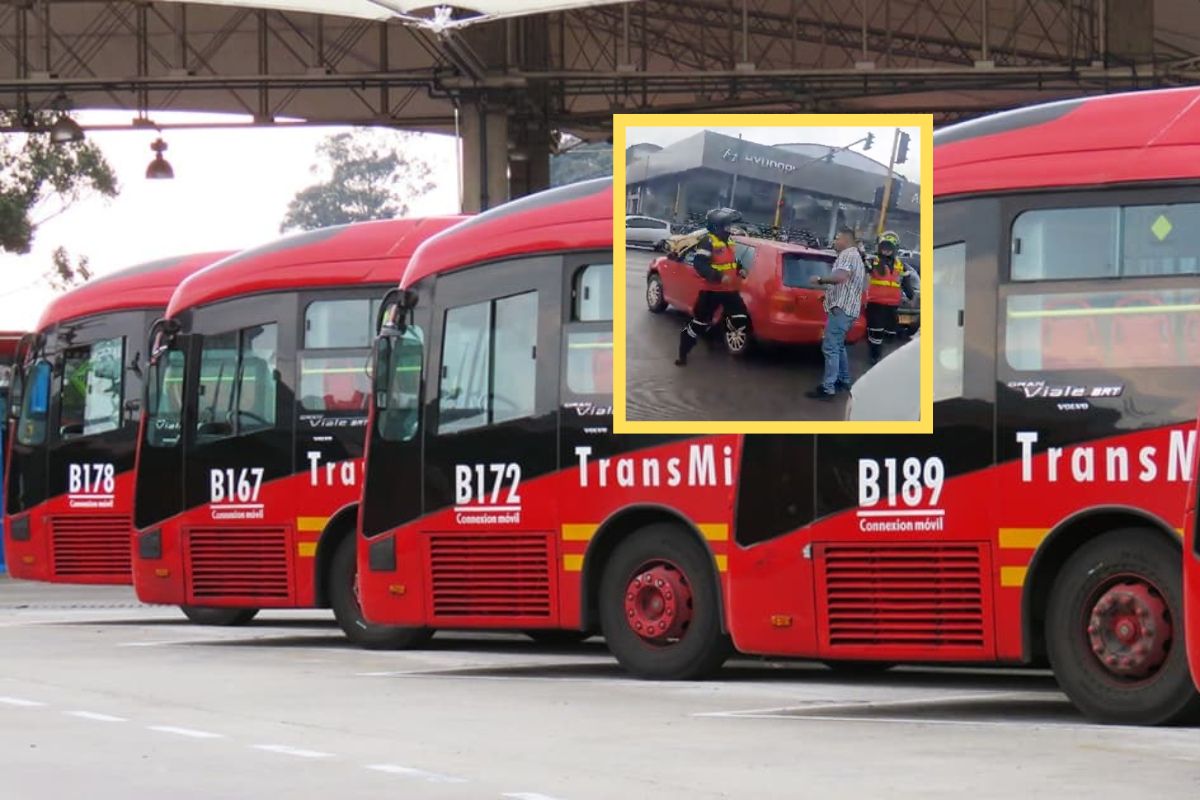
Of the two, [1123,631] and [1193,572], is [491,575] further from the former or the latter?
[1193,572]

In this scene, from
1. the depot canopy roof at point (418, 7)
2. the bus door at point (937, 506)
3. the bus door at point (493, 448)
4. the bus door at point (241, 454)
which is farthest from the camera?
the depot canopy roof at point (418, 7)

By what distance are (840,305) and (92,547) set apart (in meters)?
11.4

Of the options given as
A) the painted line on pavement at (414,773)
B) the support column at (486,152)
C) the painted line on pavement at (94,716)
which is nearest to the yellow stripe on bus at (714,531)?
the painted line on pavement at (94,716)

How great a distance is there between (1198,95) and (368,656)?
771cm

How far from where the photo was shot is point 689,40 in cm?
3828

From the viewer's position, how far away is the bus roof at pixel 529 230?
16.3 m

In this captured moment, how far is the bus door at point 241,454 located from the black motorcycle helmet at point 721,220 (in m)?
6.72

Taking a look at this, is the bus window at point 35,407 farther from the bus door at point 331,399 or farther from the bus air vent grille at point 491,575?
the bus air vent grille at point 491,575

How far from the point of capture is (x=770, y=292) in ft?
47.1

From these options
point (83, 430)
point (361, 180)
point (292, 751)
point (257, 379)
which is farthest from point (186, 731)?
point (361, 180)

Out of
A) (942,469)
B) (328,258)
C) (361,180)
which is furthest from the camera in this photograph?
(361,180)

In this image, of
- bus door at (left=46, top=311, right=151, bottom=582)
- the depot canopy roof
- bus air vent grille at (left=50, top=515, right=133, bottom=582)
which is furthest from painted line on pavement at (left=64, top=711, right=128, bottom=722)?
the depot canopy roof

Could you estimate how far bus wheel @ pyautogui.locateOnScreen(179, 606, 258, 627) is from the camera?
22.8 metres

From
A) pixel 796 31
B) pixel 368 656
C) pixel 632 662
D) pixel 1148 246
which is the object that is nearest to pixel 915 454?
pixel 1148 246
